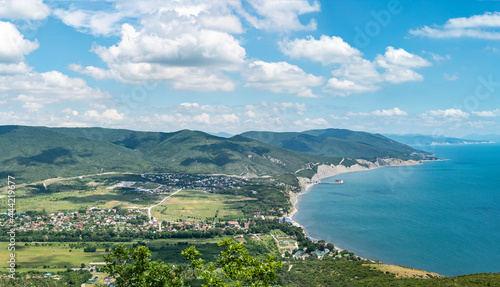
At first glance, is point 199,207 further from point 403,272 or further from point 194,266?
point 194,266

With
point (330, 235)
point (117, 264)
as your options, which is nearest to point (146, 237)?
point (330, 235)

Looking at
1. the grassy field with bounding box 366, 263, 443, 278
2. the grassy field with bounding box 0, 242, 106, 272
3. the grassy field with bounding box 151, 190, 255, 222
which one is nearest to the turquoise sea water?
the grassy field with bounding box 366, 263, 443, 278

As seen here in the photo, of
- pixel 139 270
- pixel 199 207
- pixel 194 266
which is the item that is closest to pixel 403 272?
pixel 194 266

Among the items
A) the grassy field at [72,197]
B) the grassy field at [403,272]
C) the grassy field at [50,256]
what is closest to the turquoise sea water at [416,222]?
the grassy field at [403,272]

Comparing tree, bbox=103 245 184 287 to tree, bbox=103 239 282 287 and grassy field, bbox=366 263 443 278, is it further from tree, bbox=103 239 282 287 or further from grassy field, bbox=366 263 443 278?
grassy field, bbox=366 263 443 278

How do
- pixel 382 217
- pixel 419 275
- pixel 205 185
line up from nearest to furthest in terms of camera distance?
1. pixel 419 275
2. pixel 382 217
3. pixel 205 185

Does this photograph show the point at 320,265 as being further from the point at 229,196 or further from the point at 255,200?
the point at 229,196

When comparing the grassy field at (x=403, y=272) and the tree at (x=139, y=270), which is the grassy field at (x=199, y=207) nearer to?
the grassy field at (x=403, y=272)
